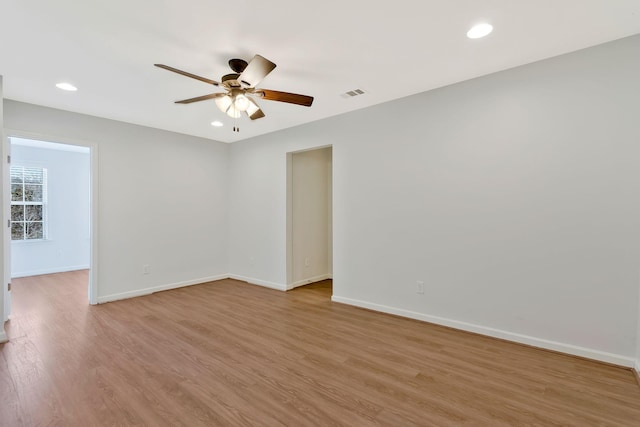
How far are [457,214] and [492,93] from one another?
4.08ft

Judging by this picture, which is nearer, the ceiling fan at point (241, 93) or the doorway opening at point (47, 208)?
the ceiling fan at point (241, 93)

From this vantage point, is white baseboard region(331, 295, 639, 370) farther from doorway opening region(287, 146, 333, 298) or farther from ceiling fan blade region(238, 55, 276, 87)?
ceiling fan blade region(238, 55, 276, 87)

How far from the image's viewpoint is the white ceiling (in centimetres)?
195

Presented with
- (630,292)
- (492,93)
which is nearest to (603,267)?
(630,292)

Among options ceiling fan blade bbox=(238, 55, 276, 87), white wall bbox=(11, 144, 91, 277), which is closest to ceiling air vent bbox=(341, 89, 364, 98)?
ceiling fan blade bbox=(238, 55, 276, 87)

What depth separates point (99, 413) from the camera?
1.86 m

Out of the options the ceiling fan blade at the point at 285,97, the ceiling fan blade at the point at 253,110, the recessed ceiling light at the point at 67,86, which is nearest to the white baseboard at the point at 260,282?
the ceiling fan blade at the point at 253,110

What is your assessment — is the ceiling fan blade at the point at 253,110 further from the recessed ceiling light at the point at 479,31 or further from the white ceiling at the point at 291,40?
the recessed ceiling light at the point at 479,31

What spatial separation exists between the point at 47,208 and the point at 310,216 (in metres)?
5.66

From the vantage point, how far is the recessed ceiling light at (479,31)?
2.14 m

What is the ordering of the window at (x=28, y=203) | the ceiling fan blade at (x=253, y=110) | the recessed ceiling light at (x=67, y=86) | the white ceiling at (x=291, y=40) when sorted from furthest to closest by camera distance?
the window at (x=28, y=203), the recessed ceiling light at (x=67, y=86), the ceiling fan blade at (x=253, y=110), the white ceiling at (x=291, y=40)

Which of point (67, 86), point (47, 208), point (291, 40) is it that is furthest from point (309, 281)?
point (47, 208)

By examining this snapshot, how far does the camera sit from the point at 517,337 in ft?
9.12

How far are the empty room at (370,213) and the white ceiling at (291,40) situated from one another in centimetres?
2
